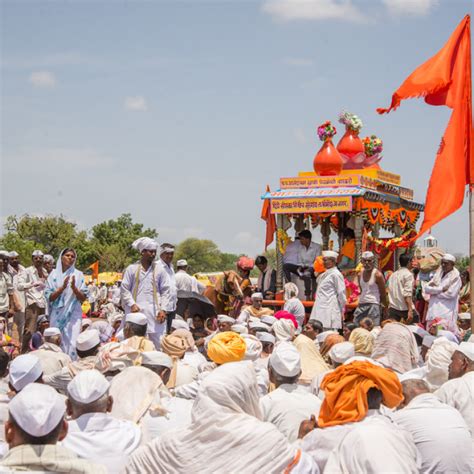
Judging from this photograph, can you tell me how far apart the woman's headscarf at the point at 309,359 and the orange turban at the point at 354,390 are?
3.25m

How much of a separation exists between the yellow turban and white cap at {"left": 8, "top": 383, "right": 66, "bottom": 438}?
3.28 meters

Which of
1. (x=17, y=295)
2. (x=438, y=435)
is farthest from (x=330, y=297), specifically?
(x=438, y=435)

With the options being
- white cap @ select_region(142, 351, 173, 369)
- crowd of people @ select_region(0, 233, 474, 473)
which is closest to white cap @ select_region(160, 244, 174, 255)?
crowd of people @ select_region(0, 233, 474, 473)

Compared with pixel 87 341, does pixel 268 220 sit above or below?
above

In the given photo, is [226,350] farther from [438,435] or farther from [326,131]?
[326,131]

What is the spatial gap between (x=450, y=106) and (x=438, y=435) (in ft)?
21.1

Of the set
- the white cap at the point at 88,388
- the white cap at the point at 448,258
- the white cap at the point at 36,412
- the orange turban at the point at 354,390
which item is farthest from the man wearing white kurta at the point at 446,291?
the white cap at the point at 36,412

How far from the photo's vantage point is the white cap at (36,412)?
3.60m

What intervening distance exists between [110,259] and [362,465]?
181ft

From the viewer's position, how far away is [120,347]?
7.00 meters

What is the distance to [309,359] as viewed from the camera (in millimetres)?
8117

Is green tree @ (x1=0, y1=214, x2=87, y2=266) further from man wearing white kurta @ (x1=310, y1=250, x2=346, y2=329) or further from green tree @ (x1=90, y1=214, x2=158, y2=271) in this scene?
man wearing white kurta @ (x1=310, y1=250, x2=346, y2=329)

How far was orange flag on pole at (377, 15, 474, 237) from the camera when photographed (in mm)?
10039

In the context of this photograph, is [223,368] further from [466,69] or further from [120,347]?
[466,69]
